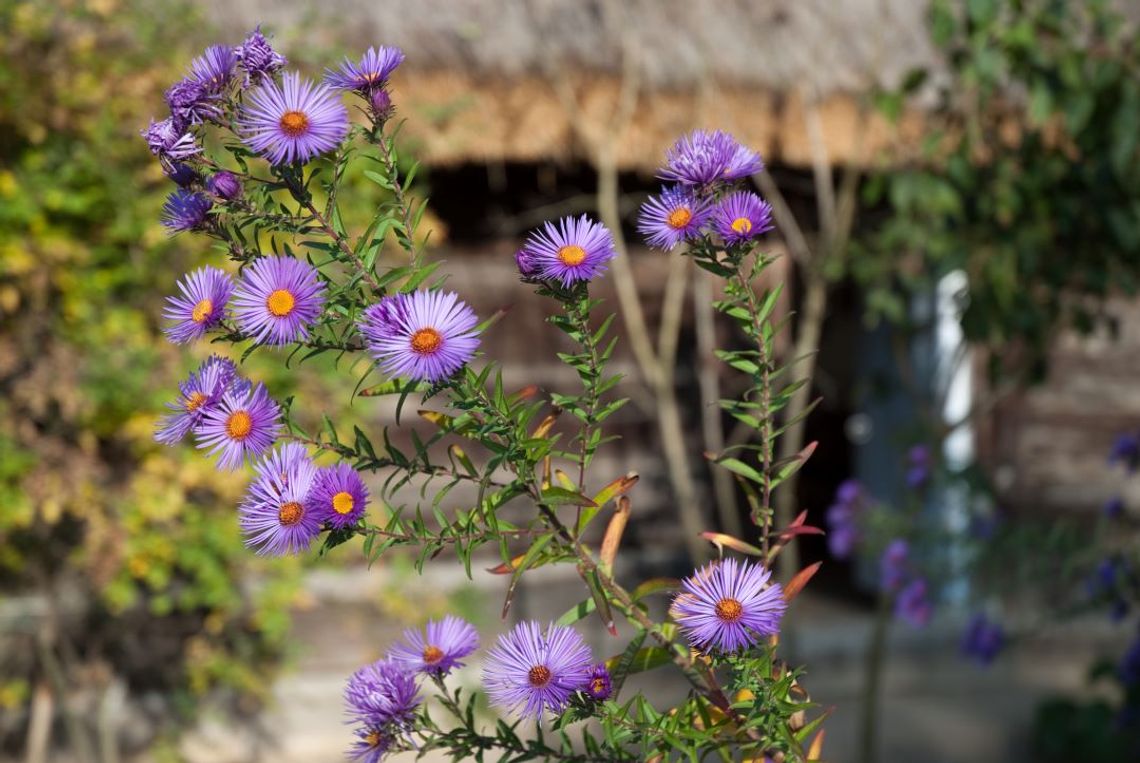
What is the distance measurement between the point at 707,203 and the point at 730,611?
1.05 feet

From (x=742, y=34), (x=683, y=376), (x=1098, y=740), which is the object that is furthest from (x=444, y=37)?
(x=1098, y=740)

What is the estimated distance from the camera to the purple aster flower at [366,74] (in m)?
0.87

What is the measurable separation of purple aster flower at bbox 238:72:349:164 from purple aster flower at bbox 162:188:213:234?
0.07 metres

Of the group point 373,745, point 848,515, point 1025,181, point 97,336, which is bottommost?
point 373,745

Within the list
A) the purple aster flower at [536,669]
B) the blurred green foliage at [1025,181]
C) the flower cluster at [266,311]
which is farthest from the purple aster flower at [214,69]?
the blurred green foliage at [1025,181]

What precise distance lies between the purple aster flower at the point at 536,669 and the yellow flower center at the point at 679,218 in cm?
32

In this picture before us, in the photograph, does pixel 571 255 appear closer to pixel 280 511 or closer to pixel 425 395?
pixel 425 395

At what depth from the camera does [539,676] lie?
832mm

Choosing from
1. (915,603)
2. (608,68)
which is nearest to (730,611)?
(915,603)

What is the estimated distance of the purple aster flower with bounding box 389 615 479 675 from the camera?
3.19 feet

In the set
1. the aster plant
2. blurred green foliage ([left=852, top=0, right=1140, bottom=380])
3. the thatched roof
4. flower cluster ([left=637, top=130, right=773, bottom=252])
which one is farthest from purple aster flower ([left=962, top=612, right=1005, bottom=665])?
flower cluster ([left=637, top=130, right=773, bottom=252])

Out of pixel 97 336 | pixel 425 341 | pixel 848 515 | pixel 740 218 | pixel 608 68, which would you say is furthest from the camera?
→ pixel 608 68

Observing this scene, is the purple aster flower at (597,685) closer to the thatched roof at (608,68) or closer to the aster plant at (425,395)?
the aster plant at (425,395)

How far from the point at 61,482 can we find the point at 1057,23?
284cm
